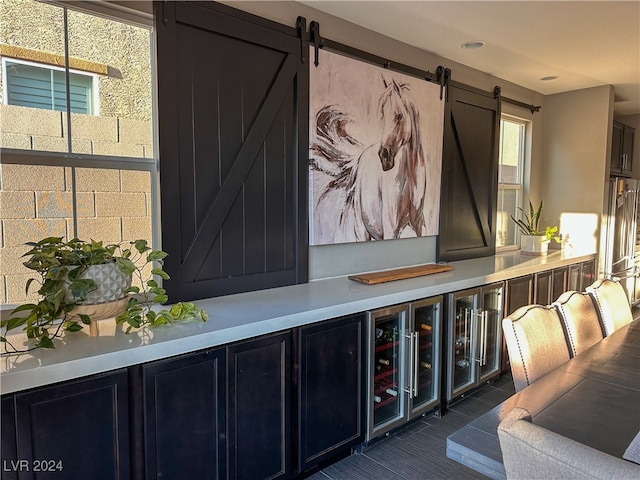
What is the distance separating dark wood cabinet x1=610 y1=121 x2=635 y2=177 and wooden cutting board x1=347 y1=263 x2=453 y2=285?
307cm

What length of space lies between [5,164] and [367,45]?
90.8 inches

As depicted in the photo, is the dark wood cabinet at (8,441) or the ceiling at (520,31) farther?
the ceiling at (520,31)

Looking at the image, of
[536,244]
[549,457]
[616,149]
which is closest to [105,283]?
[549,457]

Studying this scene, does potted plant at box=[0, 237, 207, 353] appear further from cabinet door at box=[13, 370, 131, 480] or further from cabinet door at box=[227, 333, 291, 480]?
cabinet door at box=[227, 333, 291, 480]

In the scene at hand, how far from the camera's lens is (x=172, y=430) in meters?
1.69

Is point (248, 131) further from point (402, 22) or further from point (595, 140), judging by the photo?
point (595, 140)

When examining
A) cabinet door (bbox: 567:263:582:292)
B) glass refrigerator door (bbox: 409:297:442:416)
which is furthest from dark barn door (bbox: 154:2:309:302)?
cabinet door (bbox: 567:263:582:292)

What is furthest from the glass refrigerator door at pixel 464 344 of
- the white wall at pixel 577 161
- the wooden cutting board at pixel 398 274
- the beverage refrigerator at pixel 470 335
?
the white wall at pixel 577 161

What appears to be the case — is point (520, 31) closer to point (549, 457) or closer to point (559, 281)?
point (559, 281)

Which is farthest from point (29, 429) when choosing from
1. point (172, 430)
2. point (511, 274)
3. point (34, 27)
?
point (511, 274)

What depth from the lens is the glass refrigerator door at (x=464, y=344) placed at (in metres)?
3.03

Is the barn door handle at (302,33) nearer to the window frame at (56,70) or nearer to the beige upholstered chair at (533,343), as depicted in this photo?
the window frame at (56,70)

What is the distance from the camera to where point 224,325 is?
6.06 feet

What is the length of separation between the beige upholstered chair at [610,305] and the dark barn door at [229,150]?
1.66m
